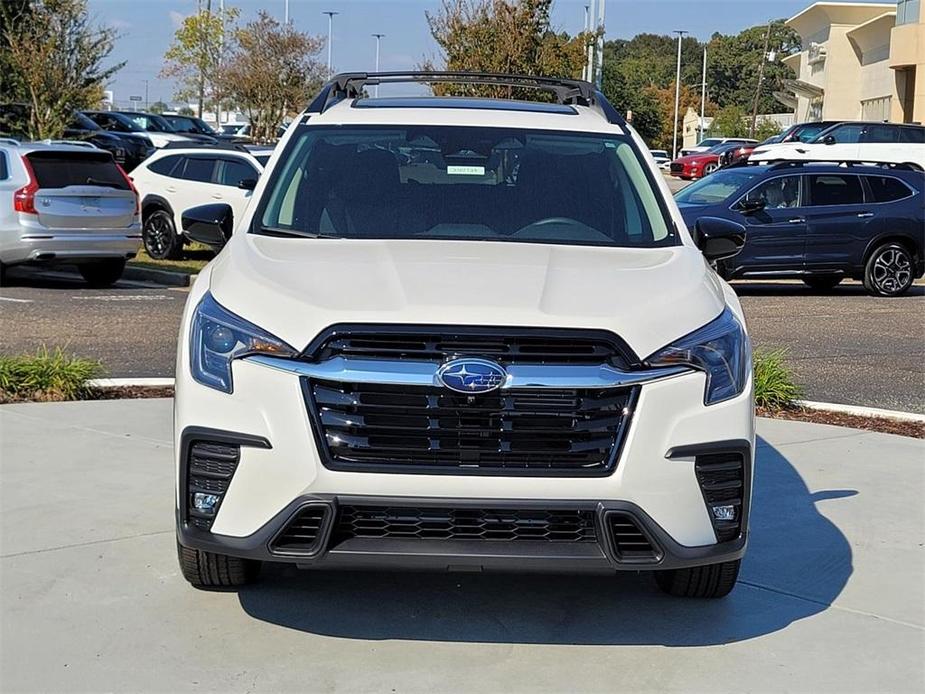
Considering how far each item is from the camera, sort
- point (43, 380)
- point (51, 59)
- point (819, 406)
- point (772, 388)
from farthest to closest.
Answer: point (51, 59) → point (819, 406) → point (772, 388) → point (43, 380)

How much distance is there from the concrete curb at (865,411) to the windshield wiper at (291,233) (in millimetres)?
4847

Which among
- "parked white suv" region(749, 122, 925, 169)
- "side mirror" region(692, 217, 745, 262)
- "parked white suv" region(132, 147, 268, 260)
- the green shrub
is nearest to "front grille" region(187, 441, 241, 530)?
"side mirror" region(692, 217, 745, 262)

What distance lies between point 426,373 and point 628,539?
824 millimetres

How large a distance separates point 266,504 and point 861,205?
1527cm

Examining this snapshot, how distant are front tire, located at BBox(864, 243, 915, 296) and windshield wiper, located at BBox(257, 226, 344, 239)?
46.8 feet

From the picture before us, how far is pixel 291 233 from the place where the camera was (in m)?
5.31

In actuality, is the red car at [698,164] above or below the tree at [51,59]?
below

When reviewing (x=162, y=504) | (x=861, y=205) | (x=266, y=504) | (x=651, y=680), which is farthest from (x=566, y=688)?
(x=861, y=205)

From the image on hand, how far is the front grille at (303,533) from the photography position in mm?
4184

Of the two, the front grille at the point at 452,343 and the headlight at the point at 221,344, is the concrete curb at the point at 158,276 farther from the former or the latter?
the front grille at the point at 452,343

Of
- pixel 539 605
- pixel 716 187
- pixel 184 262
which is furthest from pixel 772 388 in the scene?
pixel 184 262

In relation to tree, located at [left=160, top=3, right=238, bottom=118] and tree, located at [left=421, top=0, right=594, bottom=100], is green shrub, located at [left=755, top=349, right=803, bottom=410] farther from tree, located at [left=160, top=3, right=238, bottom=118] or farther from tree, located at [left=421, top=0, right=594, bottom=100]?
tree, located at [left=160, top=3, right=238, bottom=118]

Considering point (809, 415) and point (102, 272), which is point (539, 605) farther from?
point (102, 272)

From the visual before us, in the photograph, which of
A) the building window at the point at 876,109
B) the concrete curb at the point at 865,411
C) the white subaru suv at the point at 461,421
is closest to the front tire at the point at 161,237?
the concrete curb at the point at 865,411
